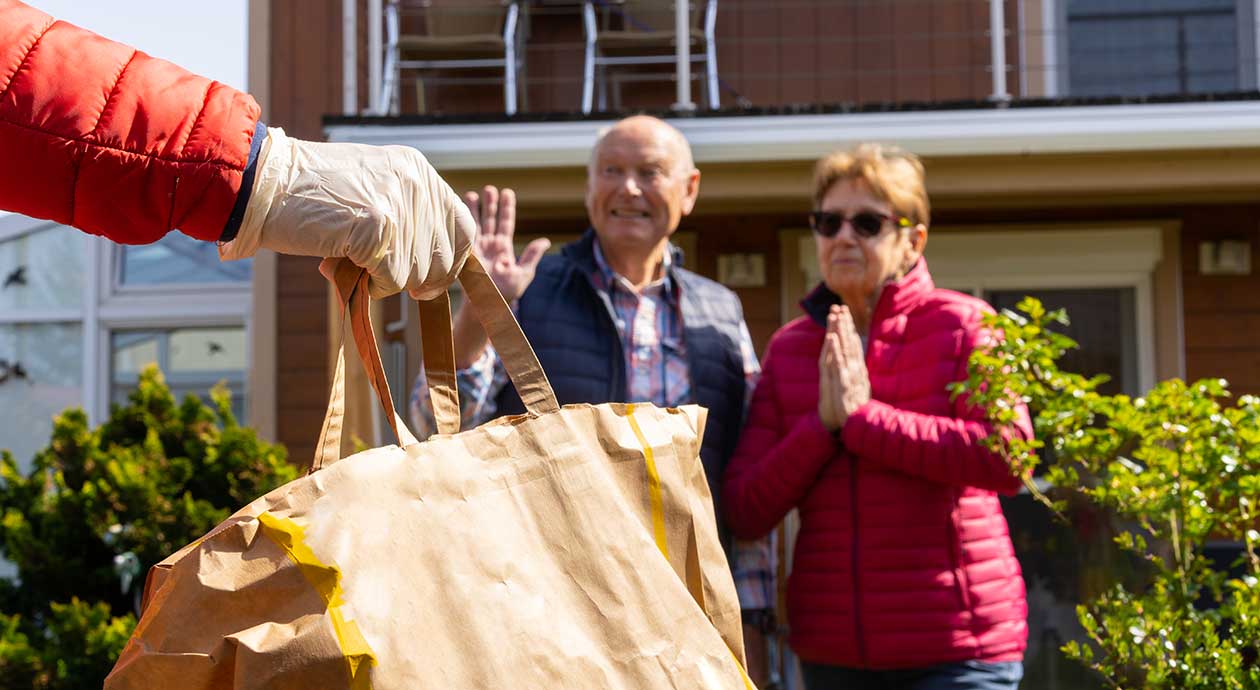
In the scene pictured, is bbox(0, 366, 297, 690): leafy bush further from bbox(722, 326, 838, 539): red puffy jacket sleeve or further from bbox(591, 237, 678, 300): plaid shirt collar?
bbox(722, 326, 838, 539): red puffy jacket sleeve

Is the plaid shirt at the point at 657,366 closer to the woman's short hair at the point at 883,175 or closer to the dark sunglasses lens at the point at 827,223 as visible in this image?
the dark sunglasses lens at the point at 827,223

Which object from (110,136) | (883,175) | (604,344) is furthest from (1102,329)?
(110,136)

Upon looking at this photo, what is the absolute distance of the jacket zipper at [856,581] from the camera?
8.39ft

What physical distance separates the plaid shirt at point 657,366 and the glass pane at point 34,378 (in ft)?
18.4

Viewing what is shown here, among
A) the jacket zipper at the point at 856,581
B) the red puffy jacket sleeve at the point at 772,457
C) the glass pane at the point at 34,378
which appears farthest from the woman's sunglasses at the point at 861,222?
the glass pane at the point at 34,378

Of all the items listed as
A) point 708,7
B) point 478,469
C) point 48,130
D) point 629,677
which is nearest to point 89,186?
point 48,130

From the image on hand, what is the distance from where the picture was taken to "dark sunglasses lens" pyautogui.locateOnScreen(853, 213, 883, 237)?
9.23 feet

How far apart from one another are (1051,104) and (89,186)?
5.32 m

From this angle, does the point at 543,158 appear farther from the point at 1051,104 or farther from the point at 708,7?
the point at 1051,104

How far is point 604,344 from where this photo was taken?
2.77 m

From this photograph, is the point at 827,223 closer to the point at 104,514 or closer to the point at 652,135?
the point at 652,135

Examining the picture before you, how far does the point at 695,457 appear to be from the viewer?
5.65 ft

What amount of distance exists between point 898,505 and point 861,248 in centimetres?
58

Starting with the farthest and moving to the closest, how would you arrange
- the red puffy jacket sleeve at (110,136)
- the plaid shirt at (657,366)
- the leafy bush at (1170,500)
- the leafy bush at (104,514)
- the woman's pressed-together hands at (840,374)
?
the leafy bush at (104,514) → the plaid shirt at (657,366) → the woman's pressed-together hands at (840,374) → the leafy bush at (1170,500) → the red puffy jacket sleeve at (110,136)
